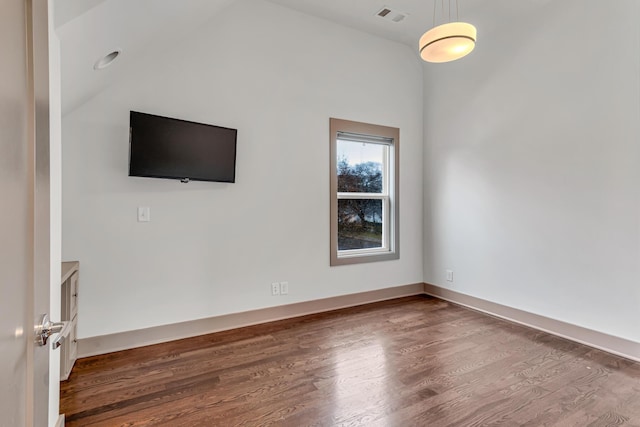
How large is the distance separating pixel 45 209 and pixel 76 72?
155 centimetres

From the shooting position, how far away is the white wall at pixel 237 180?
2.58 metres

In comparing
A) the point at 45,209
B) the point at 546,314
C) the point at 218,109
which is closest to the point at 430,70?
the point at 218,109

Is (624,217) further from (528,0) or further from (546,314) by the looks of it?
(528,0)

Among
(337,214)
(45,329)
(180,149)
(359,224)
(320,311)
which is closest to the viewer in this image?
(45,329)

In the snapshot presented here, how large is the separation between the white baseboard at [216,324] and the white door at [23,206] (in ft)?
6.79

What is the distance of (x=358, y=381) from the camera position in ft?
7.22

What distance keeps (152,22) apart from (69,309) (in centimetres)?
204

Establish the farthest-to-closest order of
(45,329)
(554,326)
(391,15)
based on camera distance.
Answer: (391,15), (554,326), (45,329)

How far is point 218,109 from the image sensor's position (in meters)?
3.04

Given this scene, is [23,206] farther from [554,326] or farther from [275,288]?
[554,326]

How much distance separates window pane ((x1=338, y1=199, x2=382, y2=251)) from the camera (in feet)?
12.8

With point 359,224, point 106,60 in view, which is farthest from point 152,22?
point 359,224

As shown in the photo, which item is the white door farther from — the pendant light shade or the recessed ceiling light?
the pendant light shade

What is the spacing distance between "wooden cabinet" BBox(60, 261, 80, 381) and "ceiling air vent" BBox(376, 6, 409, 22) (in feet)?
12.3
